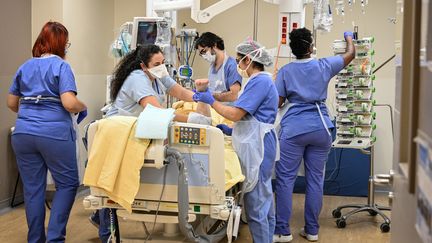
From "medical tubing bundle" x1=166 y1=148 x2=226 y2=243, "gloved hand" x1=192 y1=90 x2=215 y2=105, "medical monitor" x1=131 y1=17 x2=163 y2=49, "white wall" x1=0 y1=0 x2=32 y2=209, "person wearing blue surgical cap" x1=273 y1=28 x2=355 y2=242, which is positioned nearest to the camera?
"medical tubing bundle" x1=166 y1=148 x2=226 y2=243

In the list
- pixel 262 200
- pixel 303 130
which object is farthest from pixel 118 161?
pixel 303 130

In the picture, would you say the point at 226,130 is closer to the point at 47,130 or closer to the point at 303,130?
the point at 303,130

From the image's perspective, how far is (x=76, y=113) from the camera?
11.6 ft

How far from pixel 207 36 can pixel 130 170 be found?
2.07m

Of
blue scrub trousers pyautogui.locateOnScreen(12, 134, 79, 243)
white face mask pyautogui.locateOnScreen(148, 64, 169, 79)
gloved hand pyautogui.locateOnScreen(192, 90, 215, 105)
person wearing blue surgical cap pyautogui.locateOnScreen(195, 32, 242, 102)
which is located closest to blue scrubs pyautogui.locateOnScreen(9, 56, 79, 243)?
blue scrub trousers pyautogui.locateOnScreen(12, 134, 79, 243)

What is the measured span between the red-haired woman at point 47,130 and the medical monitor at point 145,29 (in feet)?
2.84

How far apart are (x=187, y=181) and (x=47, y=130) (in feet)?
3.78

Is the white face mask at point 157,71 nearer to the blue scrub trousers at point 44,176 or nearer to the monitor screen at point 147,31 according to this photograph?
the blue scrub trousers at point 44,176

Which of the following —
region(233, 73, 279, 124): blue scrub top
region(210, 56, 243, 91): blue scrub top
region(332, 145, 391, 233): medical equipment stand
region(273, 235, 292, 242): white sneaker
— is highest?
region(210, 56, 243, 91): blue scrub top

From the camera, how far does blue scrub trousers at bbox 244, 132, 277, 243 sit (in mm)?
3221

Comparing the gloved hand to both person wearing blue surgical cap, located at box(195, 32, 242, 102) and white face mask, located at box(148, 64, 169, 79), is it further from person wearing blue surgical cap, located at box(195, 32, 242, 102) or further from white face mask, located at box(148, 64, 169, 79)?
person wearing blue surgical cap, located at box(195, 32, 242, 102)

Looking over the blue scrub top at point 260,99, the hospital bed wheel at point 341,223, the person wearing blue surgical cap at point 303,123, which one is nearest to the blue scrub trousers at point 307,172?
the person wearing blue surgical cap at point 303,123

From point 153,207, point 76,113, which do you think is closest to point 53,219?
point 76,113

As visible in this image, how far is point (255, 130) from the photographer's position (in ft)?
10.5
